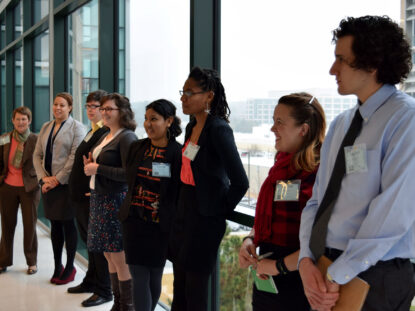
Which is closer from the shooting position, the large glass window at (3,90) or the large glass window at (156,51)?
the large glass window at (156,51)

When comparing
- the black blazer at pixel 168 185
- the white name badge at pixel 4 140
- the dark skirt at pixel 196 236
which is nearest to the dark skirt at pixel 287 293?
the dark skirt at pixel 196 236

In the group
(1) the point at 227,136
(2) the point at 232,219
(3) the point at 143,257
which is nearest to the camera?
(1) the point at 227,136

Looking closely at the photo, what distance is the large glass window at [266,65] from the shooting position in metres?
2.37

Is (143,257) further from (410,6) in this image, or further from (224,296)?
(410,6)

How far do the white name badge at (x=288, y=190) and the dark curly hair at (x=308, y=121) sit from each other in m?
0.07

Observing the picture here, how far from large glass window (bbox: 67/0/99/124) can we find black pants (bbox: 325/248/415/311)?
4.56 metres

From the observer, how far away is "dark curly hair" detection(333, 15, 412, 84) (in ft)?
4.84

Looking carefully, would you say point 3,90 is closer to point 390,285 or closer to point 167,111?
point 167,111

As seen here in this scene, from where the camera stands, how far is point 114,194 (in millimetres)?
3646

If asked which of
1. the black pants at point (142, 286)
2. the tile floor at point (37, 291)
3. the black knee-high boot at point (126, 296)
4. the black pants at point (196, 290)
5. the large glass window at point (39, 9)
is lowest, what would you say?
the tile floor at point (37, 291)

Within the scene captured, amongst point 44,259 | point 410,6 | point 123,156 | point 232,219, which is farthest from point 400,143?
point 44,259

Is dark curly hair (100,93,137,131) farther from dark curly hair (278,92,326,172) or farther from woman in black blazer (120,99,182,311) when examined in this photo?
dark curly hair (278,92,326,172)

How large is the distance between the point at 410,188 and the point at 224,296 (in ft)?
6.76

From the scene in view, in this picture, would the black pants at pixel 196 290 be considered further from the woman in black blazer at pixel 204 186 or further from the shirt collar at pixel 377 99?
the shirt collar at pixel 377 99
